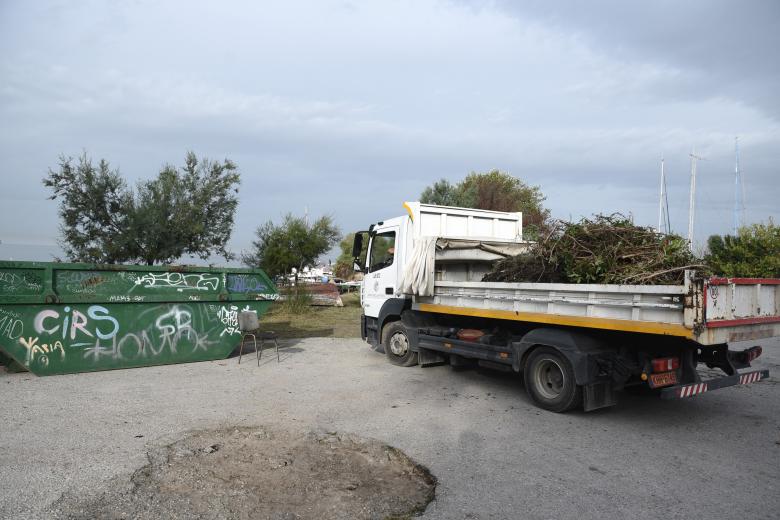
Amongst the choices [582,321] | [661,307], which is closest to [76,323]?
[582,321]

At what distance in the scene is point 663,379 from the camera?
5.93 metres

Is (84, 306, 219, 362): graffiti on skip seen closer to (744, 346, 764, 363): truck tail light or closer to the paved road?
the paved road

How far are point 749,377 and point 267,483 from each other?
568cm

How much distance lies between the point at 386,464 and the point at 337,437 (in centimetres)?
86

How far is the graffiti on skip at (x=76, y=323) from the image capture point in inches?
328

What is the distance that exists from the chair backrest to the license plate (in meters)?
6.51

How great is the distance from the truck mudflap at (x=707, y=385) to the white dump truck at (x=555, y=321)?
0.01 m

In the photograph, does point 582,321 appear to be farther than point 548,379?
No

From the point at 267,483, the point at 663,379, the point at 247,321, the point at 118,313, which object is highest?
the point at 118,313

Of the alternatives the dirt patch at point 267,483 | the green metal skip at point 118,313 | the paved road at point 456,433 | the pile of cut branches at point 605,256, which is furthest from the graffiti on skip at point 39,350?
the pile of cut branches at point 605,256

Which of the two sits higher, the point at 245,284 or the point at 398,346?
the point at 245,284

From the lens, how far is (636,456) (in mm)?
5078

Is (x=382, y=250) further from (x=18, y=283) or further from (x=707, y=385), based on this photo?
(x=18, y=283)

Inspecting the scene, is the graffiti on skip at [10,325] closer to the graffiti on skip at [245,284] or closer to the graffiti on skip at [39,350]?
the graffiti on skip at [39,350]
